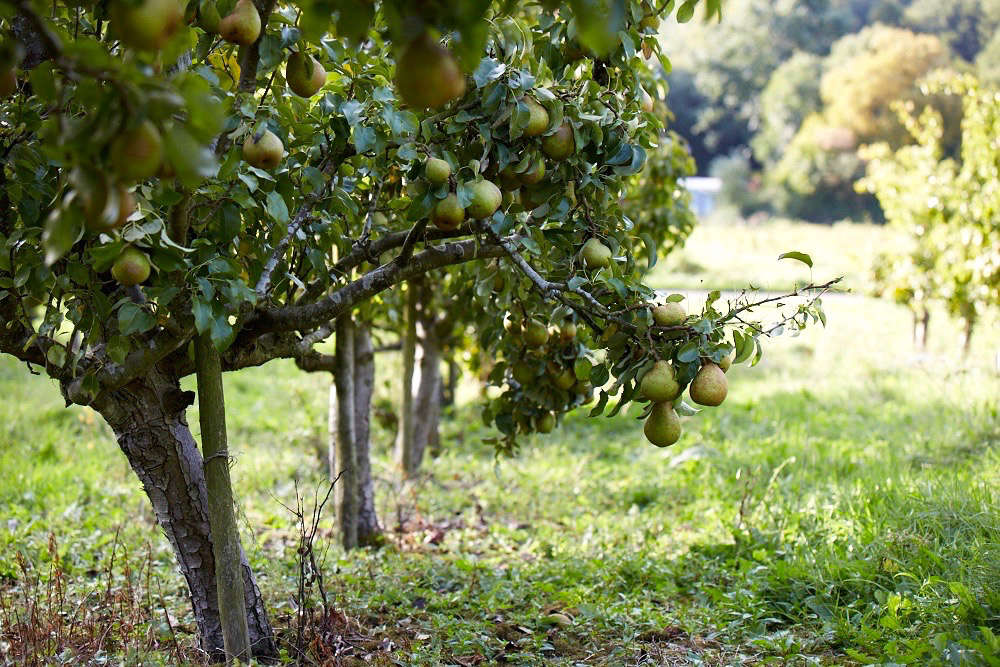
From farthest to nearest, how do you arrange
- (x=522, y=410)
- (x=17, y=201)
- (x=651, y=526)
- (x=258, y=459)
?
1. (x=258, y=459)
2. (x=651, y=526)
3. (x=522, y=410)
4. (x=17, y=201)

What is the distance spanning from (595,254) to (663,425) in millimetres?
451

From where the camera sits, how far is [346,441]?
3789mm

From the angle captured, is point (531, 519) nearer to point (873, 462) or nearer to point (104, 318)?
point (873, 462)

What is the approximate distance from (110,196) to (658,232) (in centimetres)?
353

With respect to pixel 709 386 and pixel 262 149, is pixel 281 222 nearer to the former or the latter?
pixel 262 149

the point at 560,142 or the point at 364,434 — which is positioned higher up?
the point at 560,142

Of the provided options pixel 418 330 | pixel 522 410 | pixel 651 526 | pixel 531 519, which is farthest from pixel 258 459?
pixel 522 410

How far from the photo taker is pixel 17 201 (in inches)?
74.0

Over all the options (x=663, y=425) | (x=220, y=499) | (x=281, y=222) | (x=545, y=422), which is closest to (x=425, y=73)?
(x=281, y=222)

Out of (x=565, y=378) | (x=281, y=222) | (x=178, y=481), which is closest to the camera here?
(x=281, y=222)

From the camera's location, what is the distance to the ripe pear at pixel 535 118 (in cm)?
Result: 190

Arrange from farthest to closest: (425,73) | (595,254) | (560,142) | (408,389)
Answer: (408,389) < (595,254) < (560,142) < (425,73)

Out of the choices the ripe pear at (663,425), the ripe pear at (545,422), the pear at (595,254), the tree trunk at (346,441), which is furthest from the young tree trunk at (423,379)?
the ripe pear at (663,425)

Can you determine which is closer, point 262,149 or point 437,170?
point 262,149
